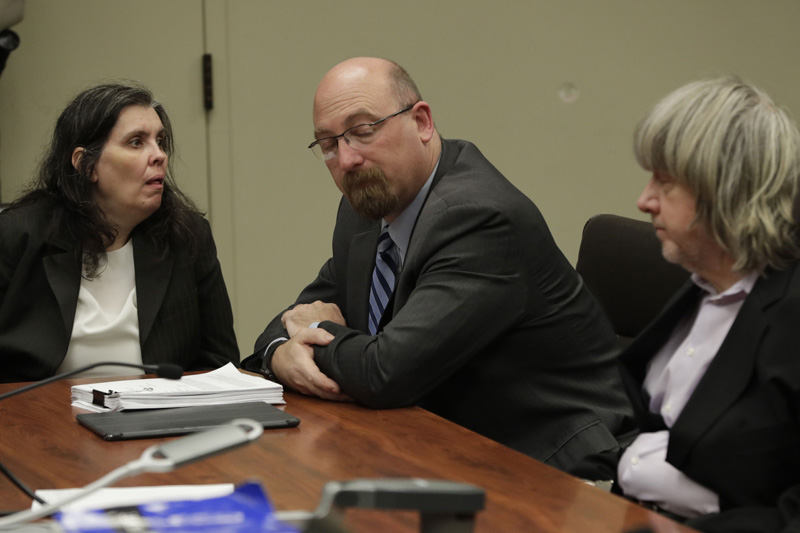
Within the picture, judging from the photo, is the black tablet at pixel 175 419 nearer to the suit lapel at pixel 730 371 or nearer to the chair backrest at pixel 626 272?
the suit lapel at pixel 730 371

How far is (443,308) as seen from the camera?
6.09ft

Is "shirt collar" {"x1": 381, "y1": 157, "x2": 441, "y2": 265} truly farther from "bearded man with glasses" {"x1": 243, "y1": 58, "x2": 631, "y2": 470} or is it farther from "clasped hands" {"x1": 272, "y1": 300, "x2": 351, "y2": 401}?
"clasped hands" {"x1": 272, "y1": 300, "x2": 351, "y2": 401}

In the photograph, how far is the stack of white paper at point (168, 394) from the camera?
170 centimetres

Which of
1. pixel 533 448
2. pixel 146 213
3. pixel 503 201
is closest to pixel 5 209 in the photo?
pixel 146 213

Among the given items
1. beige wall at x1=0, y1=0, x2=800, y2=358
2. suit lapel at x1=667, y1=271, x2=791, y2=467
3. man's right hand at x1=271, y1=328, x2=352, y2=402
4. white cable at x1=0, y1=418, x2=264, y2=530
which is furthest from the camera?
beige wall at x1=0, y1=0, x2=800, y2=358

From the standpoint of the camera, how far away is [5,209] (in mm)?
2518

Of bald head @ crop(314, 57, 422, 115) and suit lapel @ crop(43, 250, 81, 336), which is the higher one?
bald head @ crop(314, 57, 422, 115)

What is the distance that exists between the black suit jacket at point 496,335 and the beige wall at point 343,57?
203 cm

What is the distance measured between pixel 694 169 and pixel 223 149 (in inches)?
116

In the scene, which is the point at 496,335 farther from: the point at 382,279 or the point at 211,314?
the point at 211,314

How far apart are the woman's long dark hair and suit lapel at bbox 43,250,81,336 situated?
0.04 m

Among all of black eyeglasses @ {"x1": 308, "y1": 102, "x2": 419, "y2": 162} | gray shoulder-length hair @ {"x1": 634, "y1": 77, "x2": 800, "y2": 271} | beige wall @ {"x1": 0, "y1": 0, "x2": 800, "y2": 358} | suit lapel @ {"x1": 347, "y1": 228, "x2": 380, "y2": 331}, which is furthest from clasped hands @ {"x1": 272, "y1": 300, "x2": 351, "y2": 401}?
beige wall @ {"x1": 0, "y1": 0, "x2": 800, "y2": 358}

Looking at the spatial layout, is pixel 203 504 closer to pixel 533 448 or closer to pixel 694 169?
pixel 694 169

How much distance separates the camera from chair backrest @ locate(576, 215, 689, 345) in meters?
2.06
